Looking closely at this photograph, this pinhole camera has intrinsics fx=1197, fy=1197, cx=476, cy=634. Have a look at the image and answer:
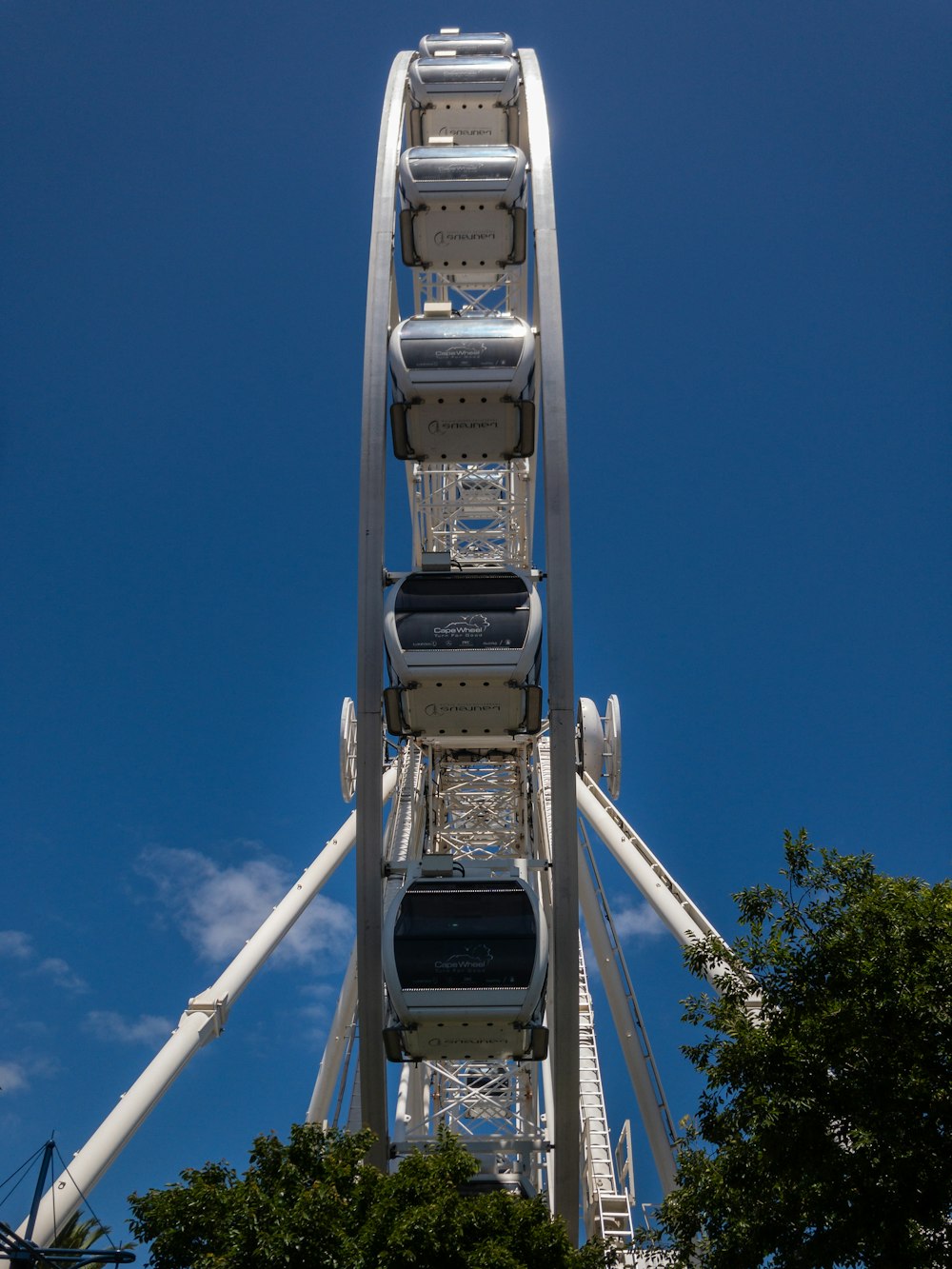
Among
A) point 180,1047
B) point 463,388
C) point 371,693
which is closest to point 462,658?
point 371,693

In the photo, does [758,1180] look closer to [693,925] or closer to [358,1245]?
[358,1245]

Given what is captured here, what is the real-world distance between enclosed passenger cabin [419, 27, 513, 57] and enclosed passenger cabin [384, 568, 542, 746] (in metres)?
10.4

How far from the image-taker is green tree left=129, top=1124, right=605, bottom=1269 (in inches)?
405

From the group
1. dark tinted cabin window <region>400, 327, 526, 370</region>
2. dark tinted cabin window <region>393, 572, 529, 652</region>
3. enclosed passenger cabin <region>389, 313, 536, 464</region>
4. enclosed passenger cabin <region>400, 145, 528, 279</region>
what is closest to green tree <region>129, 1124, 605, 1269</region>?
dark tinted cabin window <region>393, 572, 529, 652</region>

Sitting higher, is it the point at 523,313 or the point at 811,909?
the point at 523,313

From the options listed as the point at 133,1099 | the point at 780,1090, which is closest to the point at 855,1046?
the point at 780,1090

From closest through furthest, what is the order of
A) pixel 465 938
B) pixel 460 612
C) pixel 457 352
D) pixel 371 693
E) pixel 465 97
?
pixel 371 693
pixel 465 938
pixel 460 612
pixel 457 352
pixel 465 97

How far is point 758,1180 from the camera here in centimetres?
1044

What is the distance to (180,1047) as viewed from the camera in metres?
15.1

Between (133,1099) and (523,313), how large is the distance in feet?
50.0

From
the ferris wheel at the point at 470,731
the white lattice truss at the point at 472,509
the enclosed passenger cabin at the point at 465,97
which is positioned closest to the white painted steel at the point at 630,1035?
the ferris wheel at the point at 470,731

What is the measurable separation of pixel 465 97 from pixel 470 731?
1122 centimetres

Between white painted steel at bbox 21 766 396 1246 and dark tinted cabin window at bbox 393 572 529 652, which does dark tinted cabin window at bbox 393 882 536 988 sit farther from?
dark tinted cabin window at bbox 393 572 529 652

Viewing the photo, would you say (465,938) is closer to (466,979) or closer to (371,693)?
(466,979)
